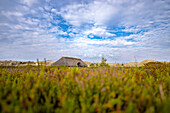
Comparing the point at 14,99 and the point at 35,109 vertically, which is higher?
the point at 14,99

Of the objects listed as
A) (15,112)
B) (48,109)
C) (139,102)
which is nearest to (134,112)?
(139,102)

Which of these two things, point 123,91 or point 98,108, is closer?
point 98,108

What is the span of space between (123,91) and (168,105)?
31.1 inches

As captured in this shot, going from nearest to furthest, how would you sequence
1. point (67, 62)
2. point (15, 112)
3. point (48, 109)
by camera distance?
point (15, 112) → point (48, 109) → point (67, 62)

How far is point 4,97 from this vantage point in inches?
80.6

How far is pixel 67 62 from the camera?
22.8 metres

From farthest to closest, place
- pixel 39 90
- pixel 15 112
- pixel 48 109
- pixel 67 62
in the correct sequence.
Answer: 1. pixel 67 62
2. pixel 39 90
3. pixel 48 109
4. pixel 15 112

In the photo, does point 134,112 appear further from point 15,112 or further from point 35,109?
point 15,112

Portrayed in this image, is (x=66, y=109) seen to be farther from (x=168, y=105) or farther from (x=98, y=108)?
(x=168, y=105)

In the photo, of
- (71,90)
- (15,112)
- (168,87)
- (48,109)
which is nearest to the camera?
(15,112)

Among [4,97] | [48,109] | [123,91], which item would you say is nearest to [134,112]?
[123,91]

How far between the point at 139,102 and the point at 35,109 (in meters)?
1.62

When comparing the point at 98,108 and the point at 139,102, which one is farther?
the point at 139,102

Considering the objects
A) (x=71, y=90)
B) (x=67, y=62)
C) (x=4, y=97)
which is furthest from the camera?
(x=67, y=62)
